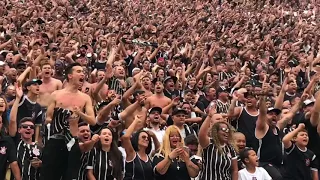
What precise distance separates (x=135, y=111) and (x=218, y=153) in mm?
2023

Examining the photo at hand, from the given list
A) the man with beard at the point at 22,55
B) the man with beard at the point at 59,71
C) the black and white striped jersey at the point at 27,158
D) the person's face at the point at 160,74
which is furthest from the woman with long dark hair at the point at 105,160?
the man with beard at the point at 22,55

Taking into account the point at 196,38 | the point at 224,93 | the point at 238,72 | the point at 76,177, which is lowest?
the point at 76,177

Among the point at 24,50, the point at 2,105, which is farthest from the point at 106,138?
the point at 24,50

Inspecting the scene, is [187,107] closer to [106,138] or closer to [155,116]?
[155,116]

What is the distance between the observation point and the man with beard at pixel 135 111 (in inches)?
347

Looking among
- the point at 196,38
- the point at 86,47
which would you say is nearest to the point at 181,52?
the point at 196,38

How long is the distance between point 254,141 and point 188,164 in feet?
5.40

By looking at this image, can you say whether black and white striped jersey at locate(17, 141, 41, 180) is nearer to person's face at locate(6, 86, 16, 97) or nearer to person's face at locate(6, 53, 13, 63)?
person's face at locate(6, 86, 16, 97)

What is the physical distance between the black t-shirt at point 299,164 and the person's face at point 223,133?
1.34 m

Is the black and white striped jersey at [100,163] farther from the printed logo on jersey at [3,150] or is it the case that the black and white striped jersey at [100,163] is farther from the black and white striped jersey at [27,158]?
the printed logo on jersey at [3,150]

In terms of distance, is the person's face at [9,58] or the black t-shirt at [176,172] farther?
the person's face at [9,58]

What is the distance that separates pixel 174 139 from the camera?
7734 mm

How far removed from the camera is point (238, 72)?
46.0ft

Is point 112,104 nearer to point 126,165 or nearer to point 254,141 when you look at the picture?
point 126,165
